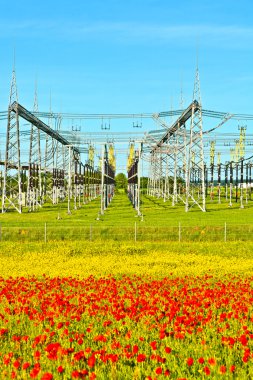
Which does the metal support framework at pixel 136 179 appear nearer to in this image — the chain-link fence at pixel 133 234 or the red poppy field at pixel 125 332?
the chain-link fence at pixel 133 234

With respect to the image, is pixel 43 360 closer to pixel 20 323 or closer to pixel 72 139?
pixel 20 323

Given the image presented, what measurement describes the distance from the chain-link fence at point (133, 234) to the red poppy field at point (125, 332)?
1224 cm

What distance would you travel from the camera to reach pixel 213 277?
15.1 metres

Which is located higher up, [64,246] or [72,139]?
[72,139]

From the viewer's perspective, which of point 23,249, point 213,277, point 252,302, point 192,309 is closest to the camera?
point 192,309

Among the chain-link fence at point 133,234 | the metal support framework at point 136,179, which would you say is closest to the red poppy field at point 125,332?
the chain-link fence at point 133,234

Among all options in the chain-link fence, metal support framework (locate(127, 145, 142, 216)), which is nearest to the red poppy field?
the chain-link fence

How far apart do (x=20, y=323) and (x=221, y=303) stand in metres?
4.15

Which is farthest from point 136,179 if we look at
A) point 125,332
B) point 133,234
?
point 125,332

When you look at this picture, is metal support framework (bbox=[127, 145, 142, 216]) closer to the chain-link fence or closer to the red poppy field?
the chain-link fence

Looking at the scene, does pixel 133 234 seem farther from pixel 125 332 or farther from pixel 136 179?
pixel 136 179

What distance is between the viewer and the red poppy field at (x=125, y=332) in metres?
6.16

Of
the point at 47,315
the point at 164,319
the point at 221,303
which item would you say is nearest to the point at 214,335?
the point at 164,319

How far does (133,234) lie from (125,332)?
682 inches
